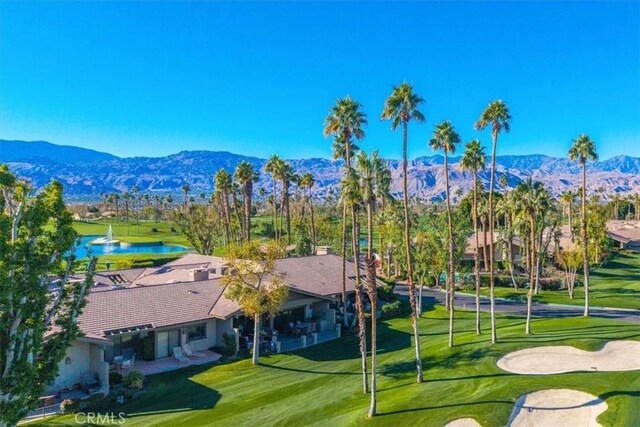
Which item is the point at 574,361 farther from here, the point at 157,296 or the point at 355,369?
the point at 157,296

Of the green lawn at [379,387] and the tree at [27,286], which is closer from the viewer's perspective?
the tree at [27,286]

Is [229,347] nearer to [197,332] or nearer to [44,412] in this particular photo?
[197,332]

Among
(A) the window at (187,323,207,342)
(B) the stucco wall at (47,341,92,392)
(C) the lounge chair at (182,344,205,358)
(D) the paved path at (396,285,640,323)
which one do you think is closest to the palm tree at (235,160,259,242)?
(D) the paved path at (396,285,640,323)

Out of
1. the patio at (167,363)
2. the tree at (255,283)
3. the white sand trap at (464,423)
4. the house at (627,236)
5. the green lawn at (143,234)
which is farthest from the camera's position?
the green lawn at (143,234)

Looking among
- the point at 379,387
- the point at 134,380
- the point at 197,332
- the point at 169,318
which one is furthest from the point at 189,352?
the point at 379,387

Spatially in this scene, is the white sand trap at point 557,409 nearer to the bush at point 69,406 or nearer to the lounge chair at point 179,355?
the lounge chair at point 179,355

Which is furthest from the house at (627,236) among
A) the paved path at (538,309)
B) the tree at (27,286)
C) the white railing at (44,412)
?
the tree at (27,286)
